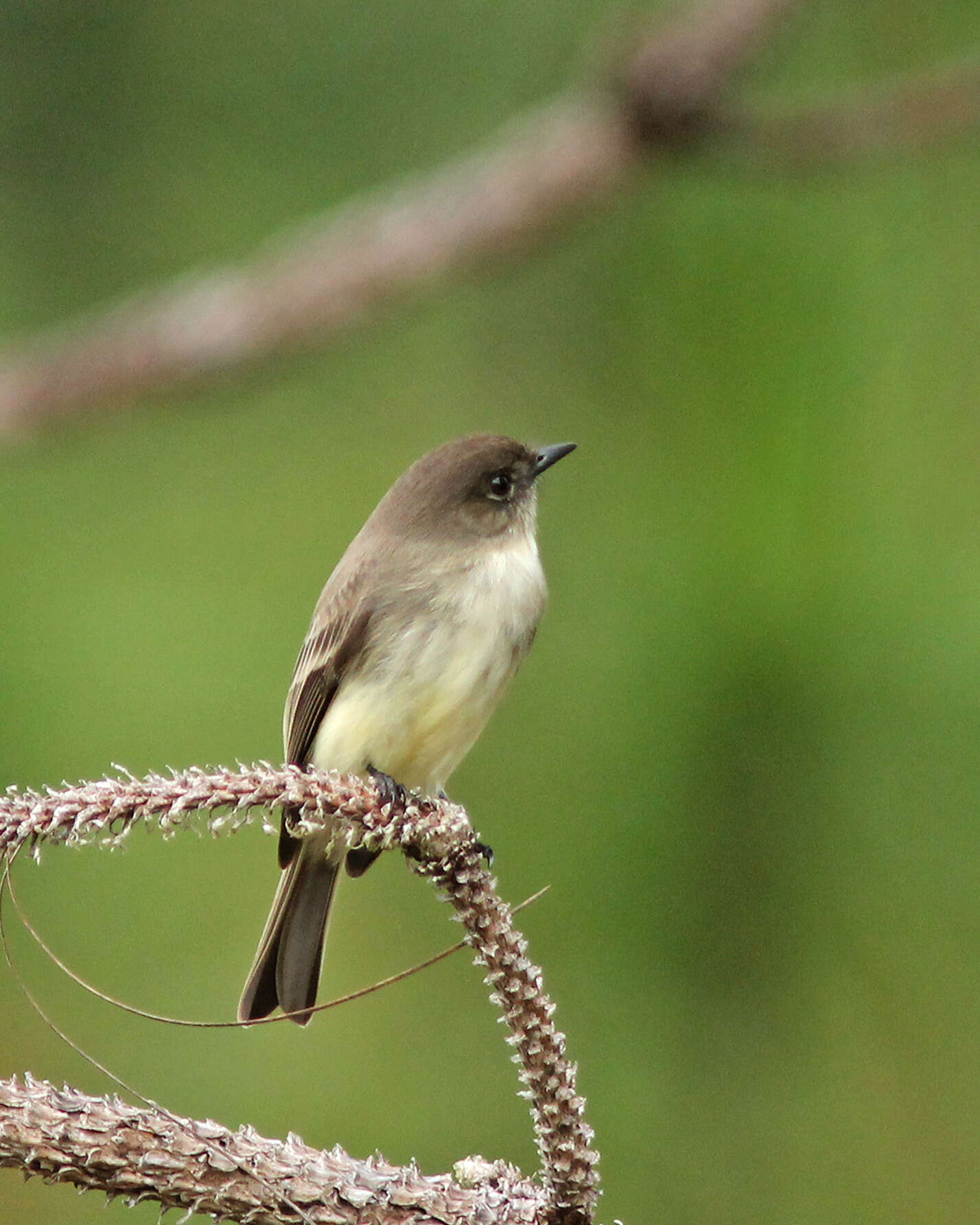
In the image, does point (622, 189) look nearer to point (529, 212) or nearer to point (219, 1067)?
point (529, 212)

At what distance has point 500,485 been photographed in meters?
3.17

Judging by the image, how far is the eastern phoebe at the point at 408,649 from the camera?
283 cm

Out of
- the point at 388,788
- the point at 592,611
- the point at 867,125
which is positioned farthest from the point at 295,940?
the point at 867,125

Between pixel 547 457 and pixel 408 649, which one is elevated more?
pixel 547 457

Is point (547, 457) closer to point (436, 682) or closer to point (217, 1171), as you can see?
point (436, 682)

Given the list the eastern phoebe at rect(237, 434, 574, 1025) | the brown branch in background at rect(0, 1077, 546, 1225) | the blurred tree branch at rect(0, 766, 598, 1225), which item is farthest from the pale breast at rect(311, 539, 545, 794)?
the brown branch in background at rect(0, 1077, 546, 1225)

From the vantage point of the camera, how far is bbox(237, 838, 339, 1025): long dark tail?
2.75 metres

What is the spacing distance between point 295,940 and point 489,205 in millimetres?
1362

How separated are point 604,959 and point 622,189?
1711 mm

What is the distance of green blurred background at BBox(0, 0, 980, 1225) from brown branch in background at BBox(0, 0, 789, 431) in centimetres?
9

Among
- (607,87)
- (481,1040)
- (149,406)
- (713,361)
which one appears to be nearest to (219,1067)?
(481,1040)

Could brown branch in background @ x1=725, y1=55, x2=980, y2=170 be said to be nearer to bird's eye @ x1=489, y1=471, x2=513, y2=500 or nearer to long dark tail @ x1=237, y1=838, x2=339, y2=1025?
bird's eye @ x1=489, y1=471, x2=513, y2=500

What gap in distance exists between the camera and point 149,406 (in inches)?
118

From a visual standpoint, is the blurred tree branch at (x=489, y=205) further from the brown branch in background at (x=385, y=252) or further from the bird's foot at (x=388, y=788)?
the bird's foot at (x=388, y=788)
